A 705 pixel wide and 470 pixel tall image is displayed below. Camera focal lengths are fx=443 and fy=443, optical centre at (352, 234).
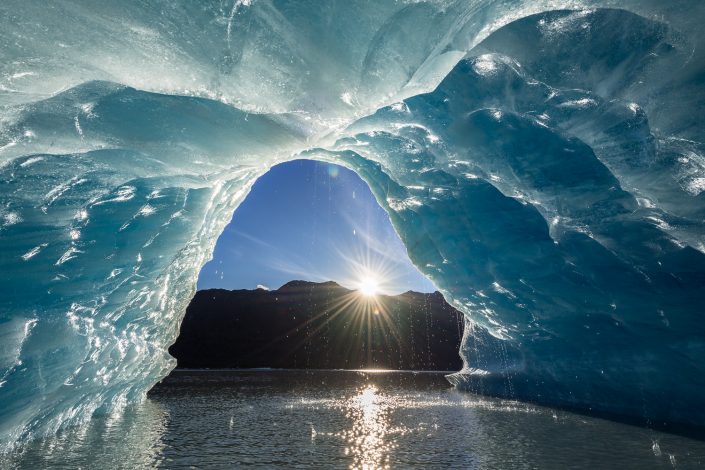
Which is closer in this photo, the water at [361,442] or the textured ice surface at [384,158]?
the textured ice surface at [384,158]

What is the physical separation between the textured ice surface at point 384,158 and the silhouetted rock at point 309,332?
42.1m

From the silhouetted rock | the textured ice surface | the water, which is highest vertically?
the silhouetted rock

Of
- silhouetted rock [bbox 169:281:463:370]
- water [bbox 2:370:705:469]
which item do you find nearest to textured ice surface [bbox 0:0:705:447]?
water [bbox 2:370:705:469]

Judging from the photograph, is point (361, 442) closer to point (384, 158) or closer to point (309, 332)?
point (384, 158)

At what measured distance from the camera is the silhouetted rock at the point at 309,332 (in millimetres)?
50906

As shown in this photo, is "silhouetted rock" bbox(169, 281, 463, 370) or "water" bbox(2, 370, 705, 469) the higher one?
"silhouetted rock" bbox(169, 281, 463, 370)

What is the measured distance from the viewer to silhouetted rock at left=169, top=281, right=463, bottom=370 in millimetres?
50906

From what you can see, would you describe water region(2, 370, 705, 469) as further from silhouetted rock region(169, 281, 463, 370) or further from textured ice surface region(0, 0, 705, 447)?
silhouetted rock region(169, 281, 463, 370)


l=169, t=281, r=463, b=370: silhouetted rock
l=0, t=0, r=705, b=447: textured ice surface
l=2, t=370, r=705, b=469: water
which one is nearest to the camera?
l=0, t=0, r=705, b=447: textured ice surface

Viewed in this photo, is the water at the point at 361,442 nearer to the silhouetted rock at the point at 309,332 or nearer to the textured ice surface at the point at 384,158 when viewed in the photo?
the textured ice surface at the point at 384,158

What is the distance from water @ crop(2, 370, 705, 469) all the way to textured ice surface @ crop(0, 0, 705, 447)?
1.28 m

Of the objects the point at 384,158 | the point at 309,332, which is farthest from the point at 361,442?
the point at 309,332

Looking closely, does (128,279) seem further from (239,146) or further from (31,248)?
(239,146)

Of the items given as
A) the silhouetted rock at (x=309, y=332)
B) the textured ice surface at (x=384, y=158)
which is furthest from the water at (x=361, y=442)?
the silhouetted rock at (x=309, y=332)
